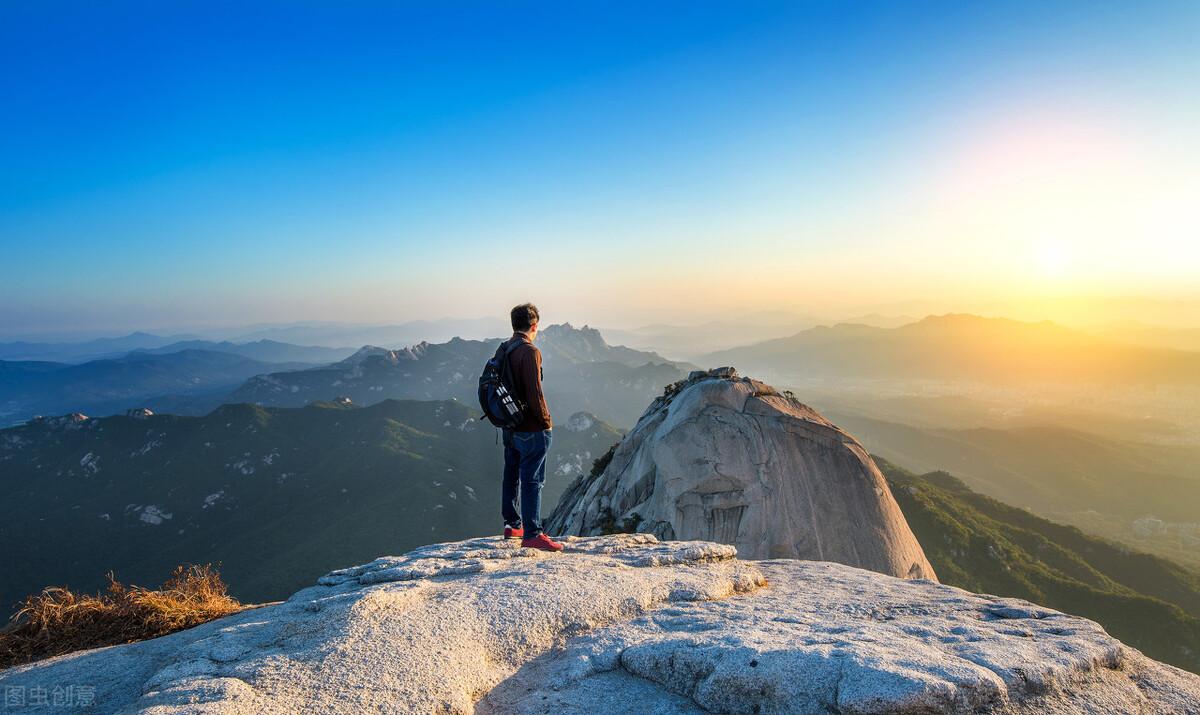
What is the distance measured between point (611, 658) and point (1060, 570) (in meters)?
106

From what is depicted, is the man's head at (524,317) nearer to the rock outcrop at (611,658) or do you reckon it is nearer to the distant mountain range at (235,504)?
the rock outcrop at (611,658)

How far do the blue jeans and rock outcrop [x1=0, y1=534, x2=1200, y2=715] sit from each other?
2395 mm

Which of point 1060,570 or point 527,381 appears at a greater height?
point 527,381

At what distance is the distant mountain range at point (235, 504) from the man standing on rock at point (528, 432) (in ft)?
410

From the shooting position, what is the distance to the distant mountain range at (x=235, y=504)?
4978 inches

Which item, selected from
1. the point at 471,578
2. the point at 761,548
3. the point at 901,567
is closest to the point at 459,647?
the point at 471,578

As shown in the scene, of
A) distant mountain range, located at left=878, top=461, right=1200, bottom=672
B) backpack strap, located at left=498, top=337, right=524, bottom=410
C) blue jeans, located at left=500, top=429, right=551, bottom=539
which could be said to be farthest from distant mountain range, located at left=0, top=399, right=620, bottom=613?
backpack strap, located at left=498, top=337, right=524, bottom=410

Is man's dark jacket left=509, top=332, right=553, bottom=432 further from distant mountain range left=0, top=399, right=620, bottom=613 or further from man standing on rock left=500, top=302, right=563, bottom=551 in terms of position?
distant mountain range left=0, top=399, right=620, bottom=613

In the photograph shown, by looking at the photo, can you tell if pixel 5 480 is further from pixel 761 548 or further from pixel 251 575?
pixel 761 548

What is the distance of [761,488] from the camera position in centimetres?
2164

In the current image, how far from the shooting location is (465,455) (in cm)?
19588

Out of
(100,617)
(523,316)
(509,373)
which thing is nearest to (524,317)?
(523,316)

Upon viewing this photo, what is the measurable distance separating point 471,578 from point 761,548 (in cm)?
1497

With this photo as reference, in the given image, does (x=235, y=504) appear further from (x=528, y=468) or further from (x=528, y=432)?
(x=528, y=432)
